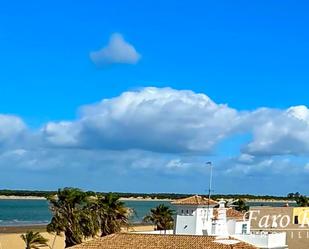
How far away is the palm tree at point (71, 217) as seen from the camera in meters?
54.4

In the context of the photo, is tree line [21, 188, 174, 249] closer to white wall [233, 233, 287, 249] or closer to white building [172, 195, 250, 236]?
white building [172, 195, 250, 236]

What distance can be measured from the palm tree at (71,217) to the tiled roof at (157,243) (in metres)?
11.2

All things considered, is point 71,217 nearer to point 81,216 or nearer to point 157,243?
point 81,216

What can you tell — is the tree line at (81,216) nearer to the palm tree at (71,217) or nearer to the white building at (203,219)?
the palm tree at (71,217)

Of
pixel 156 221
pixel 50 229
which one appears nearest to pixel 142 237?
pixel 50 229

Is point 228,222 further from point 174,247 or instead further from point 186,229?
point 174,247

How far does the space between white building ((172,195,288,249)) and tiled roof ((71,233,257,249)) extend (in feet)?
27.4

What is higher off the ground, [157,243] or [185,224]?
[185,224]

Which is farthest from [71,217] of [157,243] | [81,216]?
[157,243]

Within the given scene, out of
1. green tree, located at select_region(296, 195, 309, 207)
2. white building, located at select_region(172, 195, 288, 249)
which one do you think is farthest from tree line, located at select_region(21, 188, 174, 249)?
green tree, located at select_region(296, 195, 309, 207)

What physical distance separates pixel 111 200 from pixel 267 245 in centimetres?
1472

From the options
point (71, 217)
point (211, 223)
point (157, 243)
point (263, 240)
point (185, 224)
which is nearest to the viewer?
point (157, 243)

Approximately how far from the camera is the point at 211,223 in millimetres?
53594

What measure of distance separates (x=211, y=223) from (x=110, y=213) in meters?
9.51
